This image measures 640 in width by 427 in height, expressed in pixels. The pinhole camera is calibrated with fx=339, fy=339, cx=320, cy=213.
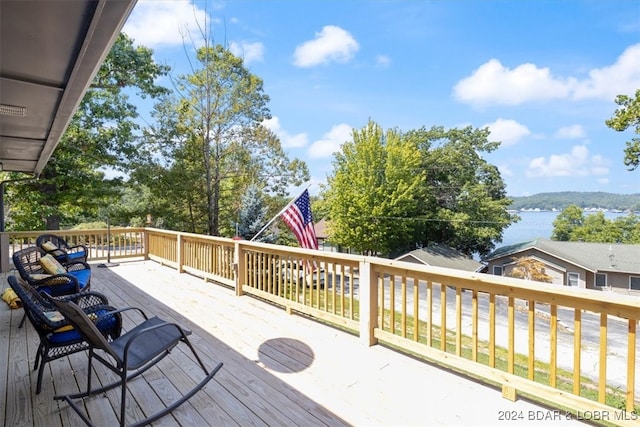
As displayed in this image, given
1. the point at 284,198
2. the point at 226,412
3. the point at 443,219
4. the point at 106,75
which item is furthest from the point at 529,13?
the point at 226,412

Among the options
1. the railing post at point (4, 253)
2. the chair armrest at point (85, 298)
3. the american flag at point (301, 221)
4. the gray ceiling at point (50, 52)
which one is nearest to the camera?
the gray ceiling at point (50, 52)

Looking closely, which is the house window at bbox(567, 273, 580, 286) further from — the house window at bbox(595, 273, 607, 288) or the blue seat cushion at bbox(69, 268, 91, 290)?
the blue seat cushion at bbox(69, 268, 91, 290)

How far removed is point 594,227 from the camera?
39.2 m

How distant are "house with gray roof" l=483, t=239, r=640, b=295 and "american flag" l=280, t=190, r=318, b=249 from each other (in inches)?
894

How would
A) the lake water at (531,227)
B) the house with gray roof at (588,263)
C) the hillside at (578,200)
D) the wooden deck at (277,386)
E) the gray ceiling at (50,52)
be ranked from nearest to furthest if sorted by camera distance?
1. the gray ceiling at (50,52)
2. the wooden deck at (277,386)
3. the house with gray roof at (588,263)
4. the lake water at (531,227)
5. the hillside at (578,200)

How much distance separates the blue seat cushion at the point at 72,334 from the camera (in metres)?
2.43

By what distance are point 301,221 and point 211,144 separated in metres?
12.7

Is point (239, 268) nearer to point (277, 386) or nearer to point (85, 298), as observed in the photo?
point (85, 298)

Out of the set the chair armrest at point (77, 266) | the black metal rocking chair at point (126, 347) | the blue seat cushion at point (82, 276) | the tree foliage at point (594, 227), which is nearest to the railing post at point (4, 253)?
the chair armrest at point (77, 266)

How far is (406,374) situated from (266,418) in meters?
1.18

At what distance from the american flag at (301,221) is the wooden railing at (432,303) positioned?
0.39 m

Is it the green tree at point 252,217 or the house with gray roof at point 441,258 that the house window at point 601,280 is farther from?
the green tree at point 252,217

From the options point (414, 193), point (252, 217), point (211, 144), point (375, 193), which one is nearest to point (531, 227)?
point (414, 193)

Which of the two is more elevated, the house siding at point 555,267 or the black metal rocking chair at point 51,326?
the black metal rocking chair at point 51,326
